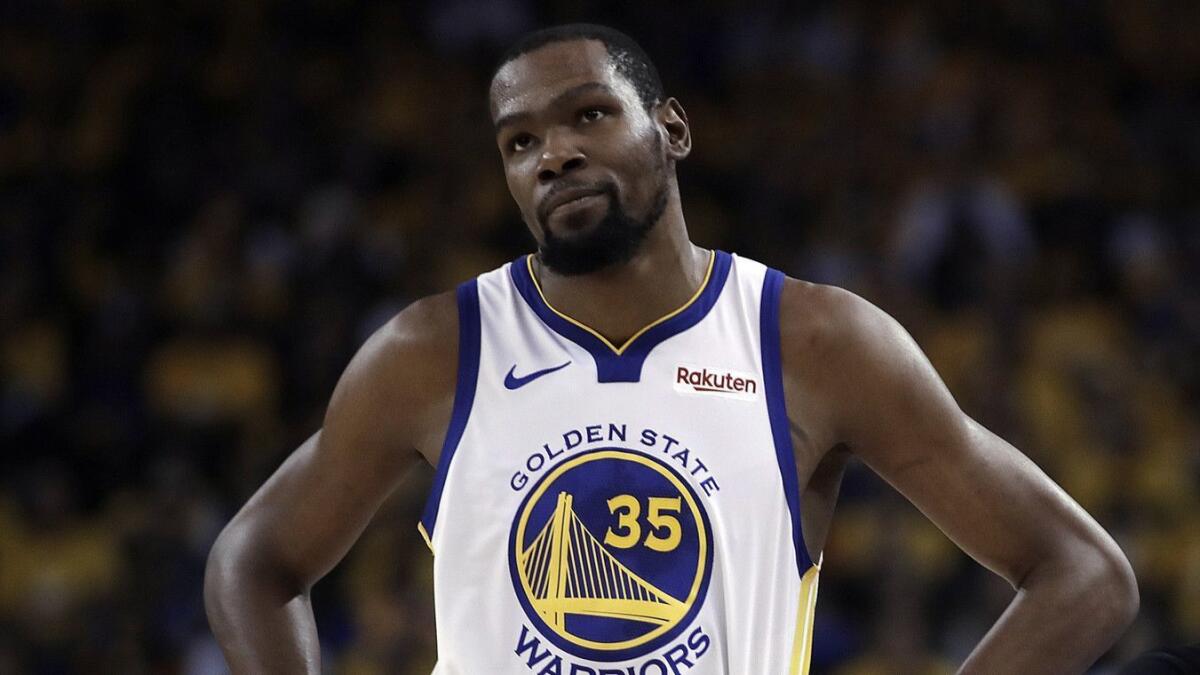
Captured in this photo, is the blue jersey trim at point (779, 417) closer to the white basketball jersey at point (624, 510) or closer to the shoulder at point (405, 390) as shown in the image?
the white basketball jersey at point (624, 510)

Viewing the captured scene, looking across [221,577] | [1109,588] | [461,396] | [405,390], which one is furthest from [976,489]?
[221,577]

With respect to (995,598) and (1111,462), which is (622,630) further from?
(1111,462)

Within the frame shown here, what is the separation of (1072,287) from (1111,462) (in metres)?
1.11

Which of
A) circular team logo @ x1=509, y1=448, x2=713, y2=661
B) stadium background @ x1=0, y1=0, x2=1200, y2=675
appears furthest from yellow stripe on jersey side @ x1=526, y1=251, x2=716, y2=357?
stadium background @ x1=0, y1=0, x2=1200, y2=675

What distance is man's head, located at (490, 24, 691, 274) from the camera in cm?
278

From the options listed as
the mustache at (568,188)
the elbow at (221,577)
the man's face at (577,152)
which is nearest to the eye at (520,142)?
the man's face at (577,152)

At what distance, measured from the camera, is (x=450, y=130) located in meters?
9.12

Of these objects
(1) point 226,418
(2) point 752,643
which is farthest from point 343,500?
(1) point 226,418

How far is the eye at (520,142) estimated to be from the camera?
2.85m

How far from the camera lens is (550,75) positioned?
2816mm

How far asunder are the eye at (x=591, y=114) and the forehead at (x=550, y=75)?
0.05 m

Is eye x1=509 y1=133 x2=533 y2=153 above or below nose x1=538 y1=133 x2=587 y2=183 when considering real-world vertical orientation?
above

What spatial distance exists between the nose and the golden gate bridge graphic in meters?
0.55

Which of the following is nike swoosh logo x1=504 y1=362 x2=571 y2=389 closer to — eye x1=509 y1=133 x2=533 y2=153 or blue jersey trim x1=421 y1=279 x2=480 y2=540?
blue jersey trim x1=421 y1=279 x2=480 y2=540
